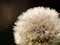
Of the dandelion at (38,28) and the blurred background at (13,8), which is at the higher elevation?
the blurred background at (13,8)

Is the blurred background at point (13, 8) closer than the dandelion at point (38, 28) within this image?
No

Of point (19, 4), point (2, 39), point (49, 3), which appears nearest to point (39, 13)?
point (2, 39)

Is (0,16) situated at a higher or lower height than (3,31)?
higher

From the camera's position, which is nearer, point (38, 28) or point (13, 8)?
point (38, 28)

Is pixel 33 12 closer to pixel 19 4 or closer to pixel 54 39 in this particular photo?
pixel 54 39

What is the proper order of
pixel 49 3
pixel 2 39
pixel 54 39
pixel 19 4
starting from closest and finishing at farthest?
pixel 54 39
pixel 2 39
pixel 49 3
pixel 19 4

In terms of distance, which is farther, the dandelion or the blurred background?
the blurred background

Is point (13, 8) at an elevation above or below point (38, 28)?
above

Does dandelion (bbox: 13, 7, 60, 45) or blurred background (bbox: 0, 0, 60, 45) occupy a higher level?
blurred background (bbox: 0, 0, 60, 45)
